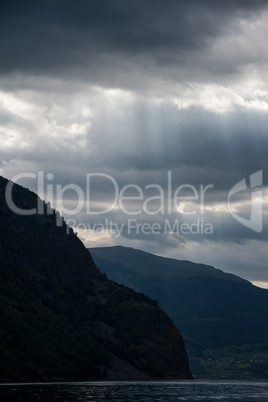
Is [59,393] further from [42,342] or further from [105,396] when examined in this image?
[42,342]

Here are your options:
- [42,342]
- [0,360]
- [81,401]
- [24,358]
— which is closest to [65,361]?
[42,342]

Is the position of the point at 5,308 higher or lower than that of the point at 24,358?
higher

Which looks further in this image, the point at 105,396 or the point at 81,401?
the point at 105,396

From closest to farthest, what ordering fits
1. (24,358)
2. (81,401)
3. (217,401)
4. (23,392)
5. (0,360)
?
(81,401) → (23,392) → (217,401) → (0,360) → (24,358)

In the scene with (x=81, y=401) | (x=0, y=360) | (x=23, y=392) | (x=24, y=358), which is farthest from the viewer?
(x=24, y=358)

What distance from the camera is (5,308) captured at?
639ft

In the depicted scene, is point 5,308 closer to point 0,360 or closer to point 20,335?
point 20,335

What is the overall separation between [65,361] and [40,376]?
59.8 feet

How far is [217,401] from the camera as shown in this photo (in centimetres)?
13200

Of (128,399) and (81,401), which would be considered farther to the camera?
(128,399)

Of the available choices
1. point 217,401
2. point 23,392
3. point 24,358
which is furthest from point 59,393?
point 24,358

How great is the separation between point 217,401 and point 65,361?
239 ft

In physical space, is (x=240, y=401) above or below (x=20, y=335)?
below

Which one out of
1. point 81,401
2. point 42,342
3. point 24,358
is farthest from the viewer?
point 42,342
